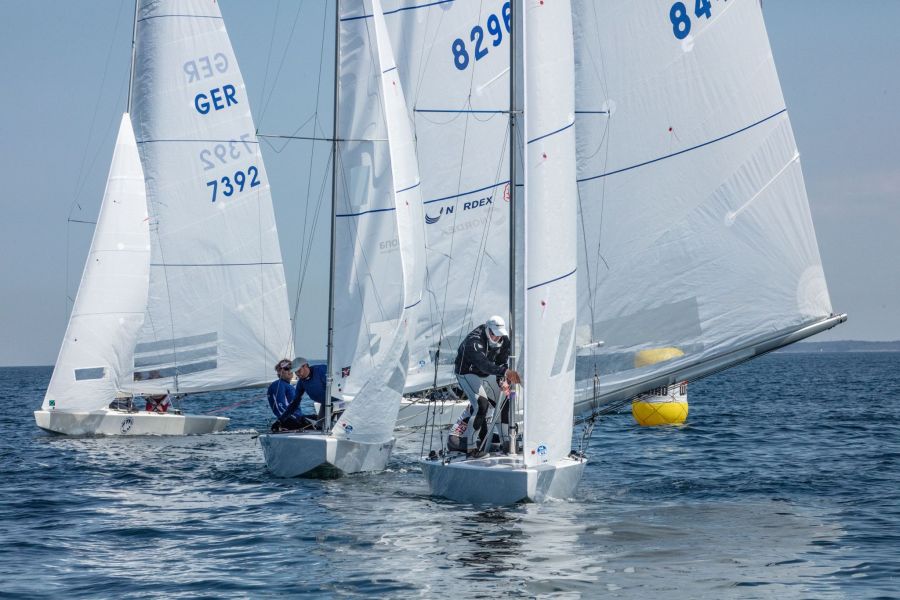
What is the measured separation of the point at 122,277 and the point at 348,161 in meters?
7.93

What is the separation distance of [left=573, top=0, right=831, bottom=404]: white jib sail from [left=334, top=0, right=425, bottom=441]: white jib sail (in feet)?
9.38

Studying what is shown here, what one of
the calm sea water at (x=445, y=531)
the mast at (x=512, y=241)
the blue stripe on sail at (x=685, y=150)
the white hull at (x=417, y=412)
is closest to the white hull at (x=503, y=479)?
the calm sea water at (x=445, y=531)

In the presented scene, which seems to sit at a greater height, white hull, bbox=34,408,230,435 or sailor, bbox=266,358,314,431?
white hull, bbox=34,408,230,435

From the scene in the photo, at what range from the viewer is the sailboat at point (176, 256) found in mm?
23797

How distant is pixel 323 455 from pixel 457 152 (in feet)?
19.8

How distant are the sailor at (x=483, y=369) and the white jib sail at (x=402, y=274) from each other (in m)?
1.78

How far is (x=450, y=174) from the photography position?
782 inches

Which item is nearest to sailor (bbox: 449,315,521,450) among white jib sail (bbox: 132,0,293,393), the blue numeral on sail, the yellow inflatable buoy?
the blue numeral on sail

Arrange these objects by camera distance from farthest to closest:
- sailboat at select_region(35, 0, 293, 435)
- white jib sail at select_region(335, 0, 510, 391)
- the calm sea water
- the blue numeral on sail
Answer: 1. sailboat at select_region(35, 0, 293, 435)
2. white jib sail at select_region(335, 0, 510, 391)
3. the blue numeral on sail
4. the calm sea water

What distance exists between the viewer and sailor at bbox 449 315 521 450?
13.8 metres

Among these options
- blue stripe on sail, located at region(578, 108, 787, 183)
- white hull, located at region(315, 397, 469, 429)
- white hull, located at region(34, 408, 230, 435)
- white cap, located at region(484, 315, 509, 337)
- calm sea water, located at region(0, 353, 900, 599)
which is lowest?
calm sea water, located at region(0, 353, 900, 599)

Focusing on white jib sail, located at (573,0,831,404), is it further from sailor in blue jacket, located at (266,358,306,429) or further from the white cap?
sailor in blue jacket, located at (266,358,306,429)

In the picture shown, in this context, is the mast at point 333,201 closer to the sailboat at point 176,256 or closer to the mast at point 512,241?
the mast at point 512,241

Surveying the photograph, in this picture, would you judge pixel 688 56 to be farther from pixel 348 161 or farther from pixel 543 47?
pixel 348 161
